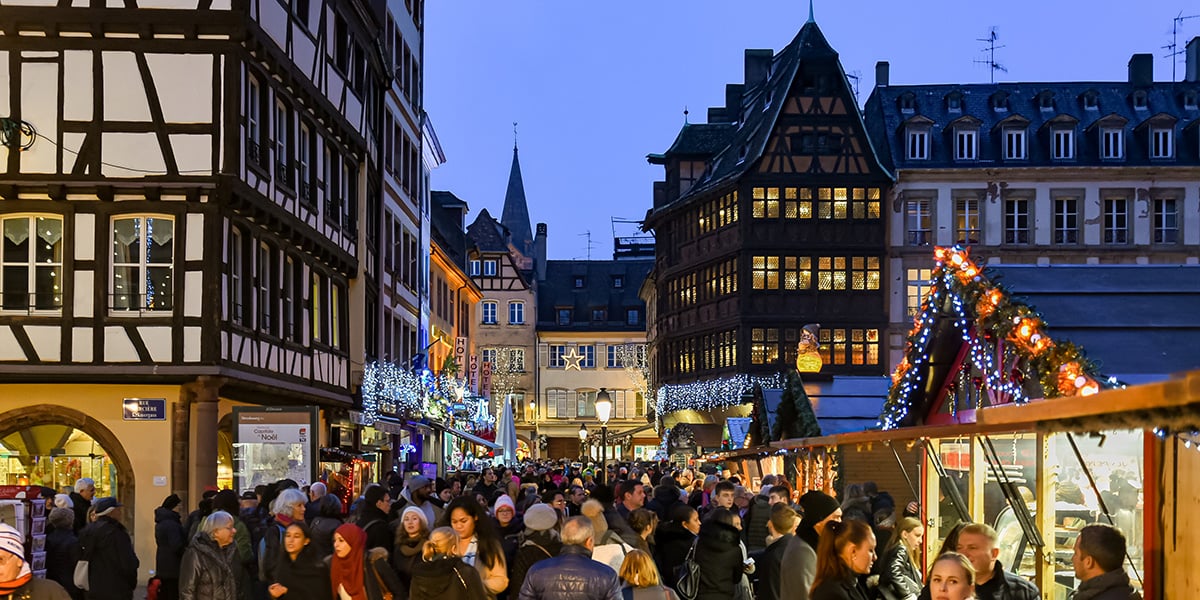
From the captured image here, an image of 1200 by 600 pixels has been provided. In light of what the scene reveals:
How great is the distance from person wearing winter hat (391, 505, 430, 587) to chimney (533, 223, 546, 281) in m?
90.8

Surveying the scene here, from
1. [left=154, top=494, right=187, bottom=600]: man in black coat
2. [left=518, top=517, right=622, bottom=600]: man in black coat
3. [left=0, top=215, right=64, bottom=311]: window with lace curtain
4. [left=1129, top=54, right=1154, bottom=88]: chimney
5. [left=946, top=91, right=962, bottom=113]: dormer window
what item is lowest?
[left=154, top=494, right=187, bottom=600]: man in black coat

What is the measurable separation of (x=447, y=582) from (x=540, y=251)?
97.3 metres

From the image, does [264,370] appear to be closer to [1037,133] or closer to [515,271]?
[1037,133]

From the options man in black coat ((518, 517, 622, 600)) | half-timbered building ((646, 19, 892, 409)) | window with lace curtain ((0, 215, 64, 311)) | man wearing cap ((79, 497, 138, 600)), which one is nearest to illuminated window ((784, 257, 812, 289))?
half-timbered building ((646, 19, 892, 409))

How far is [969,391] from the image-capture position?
1775cm

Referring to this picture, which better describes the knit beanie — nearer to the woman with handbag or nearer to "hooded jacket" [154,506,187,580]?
the woman with handbag

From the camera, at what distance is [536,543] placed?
11359 mm

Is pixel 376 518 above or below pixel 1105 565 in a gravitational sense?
below

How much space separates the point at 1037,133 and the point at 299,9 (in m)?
38.8

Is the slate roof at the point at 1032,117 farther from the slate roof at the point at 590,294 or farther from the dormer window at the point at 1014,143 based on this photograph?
the slate roof at the point at 590,294

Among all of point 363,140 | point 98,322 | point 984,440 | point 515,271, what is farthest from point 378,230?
point 515,271

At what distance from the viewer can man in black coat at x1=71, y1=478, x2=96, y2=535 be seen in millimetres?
18566

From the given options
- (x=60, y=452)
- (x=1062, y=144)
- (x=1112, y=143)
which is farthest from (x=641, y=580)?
(x=1112, y=143)

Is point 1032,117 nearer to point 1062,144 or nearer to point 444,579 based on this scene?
point 1062,144
